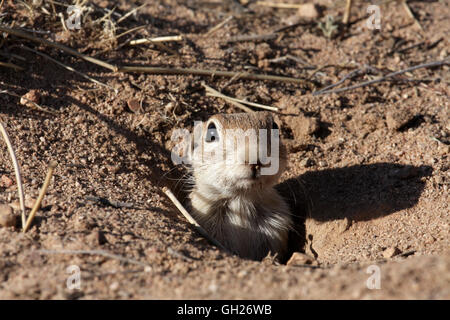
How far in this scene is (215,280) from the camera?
10.3ft

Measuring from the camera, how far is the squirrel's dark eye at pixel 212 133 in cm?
489

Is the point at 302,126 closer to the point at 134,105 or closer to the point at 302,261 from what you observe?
the point at 134,105

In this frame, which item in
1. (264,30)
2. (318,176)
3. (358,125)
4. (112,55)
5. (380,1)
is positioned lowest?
(318,176)

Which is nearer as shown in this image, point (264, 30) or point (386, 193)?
point (386, 193)

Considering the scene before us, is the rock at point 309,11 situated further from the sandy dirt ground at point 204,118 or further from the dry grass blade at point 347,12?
the dry grass blade at point 347,12

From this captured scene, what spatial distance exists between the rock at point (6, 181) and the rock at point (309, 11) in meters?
4.55

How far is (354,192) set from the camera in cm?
539

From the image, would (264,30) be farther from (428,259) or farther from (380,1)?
(428,259)

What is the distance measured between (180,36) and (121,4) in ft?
3.33

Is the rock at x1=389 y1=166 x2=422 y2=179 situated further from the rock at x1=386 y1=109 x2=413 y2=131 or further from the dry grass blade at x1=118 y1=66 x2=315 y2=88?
the dry grass blade at x1=118 y1=66 x2=315 y2=88

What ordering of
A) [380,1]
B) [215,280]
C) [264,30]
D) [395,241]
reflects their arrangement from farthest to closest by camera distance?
1. [380,1]
2. [264,30]
3. [395,241]
4. [215,280]

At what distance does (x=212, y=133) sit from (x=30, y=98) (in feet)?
5.87
